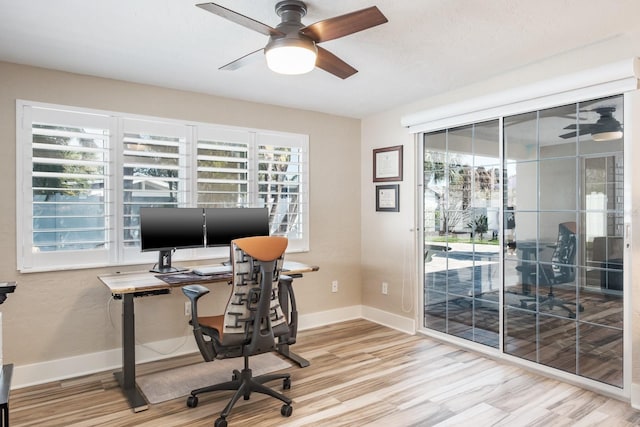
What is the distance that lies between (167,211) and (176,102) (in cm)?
105

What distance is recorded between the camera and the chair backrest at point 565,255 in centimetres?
304

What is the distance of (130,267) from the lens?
348 centimetres

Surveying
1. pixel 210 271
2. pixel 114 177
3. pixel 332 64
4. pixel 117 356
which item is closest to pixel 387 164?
pixel 332 64

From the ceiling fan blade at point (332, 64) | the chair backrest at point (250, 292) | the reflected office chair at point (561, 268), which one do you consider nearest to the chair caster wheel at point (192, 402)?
the chair backrest at point (250, 292)

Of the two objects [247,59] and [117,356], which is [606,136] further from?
[117,356]

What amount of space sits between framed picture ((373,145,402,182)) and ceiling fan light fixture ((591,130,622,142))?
1.81 m

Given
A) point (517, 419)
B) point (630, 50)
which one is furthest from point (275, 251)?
point (630, 50)

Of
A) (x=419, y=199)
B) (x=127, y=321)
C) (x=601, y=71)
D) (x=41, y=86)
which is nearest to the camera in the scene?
(x=601, y=71)

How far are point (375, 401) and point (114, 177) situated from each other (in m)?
2.65

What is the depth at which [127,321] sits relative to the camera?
293 cm

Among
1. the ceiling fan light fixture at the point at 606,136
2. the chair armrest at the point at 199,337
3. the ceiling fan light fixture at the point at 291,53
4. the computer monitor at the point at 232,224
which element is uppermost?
the ceiling fan light fixture at the point at 291,53

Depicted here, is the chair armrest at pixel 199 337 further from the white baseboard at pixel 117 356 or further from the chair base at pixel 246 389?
the white baseboard at pixel 117 356

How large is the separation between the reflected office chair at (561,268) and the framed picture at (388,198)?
1581 mm

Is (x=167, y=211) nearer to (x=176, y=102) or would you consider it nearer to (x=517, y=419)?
(x=176, y=102)
